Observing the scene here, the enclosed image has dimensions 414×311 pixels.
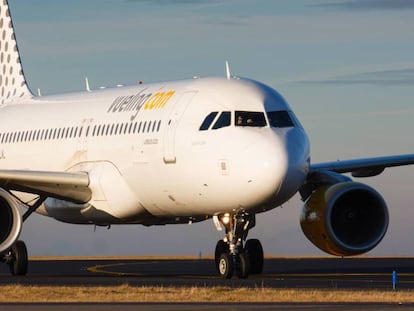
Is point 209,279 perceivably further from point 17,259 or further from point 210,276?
point 17,259

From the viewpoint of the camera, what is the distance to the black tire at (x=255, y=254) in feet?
124

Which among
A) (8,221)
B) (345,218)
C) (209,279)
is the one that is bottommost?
(209,279)

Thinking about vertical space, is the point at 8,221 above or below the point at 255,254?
above

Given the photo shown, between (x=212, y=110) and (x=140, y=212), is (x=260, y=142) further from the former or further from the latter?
(x=140, y=212)

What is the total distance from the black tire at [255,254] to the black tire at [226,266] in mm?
2544

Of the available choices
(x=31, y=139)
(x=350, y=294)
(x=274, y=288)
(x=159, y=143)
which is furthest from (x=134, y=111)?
(x=350, y=294)

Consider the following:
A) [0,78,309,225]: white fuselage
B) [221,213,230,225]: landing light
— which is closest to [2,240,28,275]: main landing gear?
[0,78,309,225]: white fuselage

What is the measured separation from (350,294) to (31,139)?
1864 cm

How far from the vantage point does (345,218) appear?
3881 cm

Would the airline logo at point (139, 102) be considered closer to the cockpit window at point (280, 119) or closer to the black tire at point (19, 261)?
the cockpit window at point (280, 119)

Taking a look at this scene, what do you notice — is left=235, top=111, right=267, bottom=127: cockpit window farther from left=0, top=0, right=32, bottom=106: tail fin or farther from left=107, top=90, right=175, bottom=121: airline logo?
left=0, top=0, right=32, bottom=106: tail fin

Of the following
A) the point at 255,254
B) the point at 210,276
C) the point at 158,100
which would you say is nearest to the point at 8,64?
the point at 158,100

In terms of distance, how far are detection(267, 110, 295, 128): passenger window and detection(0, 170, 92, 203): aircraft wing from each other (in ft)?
21.8

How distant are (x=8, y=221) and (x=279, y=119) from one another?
762cm
